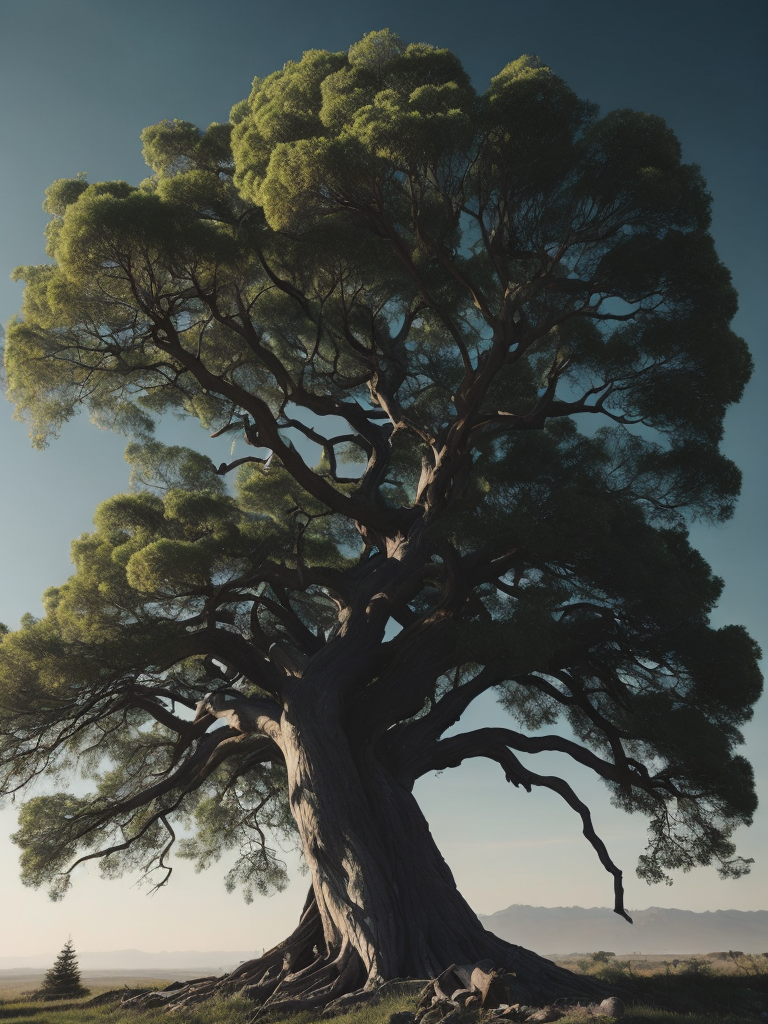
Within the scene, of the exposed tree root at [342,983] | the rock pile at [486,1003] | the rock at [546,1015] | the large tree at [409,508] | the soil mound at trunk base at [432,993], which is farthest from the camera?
the large tree at [409,508]

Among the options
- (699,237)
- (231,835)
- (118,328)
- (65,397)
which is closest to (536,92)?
(699,237)

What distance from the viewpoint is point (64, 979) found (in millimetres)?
13180

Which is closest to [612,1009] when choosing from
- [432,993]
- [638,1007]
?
[638,1007]

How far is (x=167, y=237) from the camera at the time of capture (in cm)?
974

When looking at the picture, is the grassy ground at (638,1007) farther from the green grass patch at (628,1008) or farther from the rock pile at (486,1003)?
the rock pile at (486,1003)

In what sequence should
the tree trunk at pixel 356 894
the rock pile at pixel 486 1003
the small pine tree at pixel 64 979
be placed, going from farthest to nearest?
1. the small pine tree at pixel 64 979
2. the tree trunk at pixel 356 894
3. the rock pile at pixel 486 1003

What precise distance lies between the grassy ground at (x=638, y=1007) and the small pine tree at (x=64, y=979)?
66 centimetres

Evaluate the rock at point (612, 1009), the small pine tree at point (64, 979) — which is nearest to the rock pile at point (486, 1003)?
the rock at point (612, 1009)

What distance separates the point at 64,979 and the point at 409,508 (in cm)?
1032

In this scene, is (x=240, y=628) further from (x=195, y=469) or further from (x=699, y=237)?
(x=699, y=237)

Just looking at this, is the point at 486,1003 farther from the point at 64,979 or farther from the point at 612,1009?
the point at 64,979

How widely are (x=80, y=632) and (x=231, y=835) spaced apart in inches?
287

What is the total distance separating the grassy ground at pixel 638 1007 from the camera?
6445 mm

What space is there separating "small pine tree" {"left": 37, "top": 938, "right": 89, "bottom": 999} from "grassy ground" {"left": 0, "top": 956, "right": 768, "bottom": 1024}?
658mm
